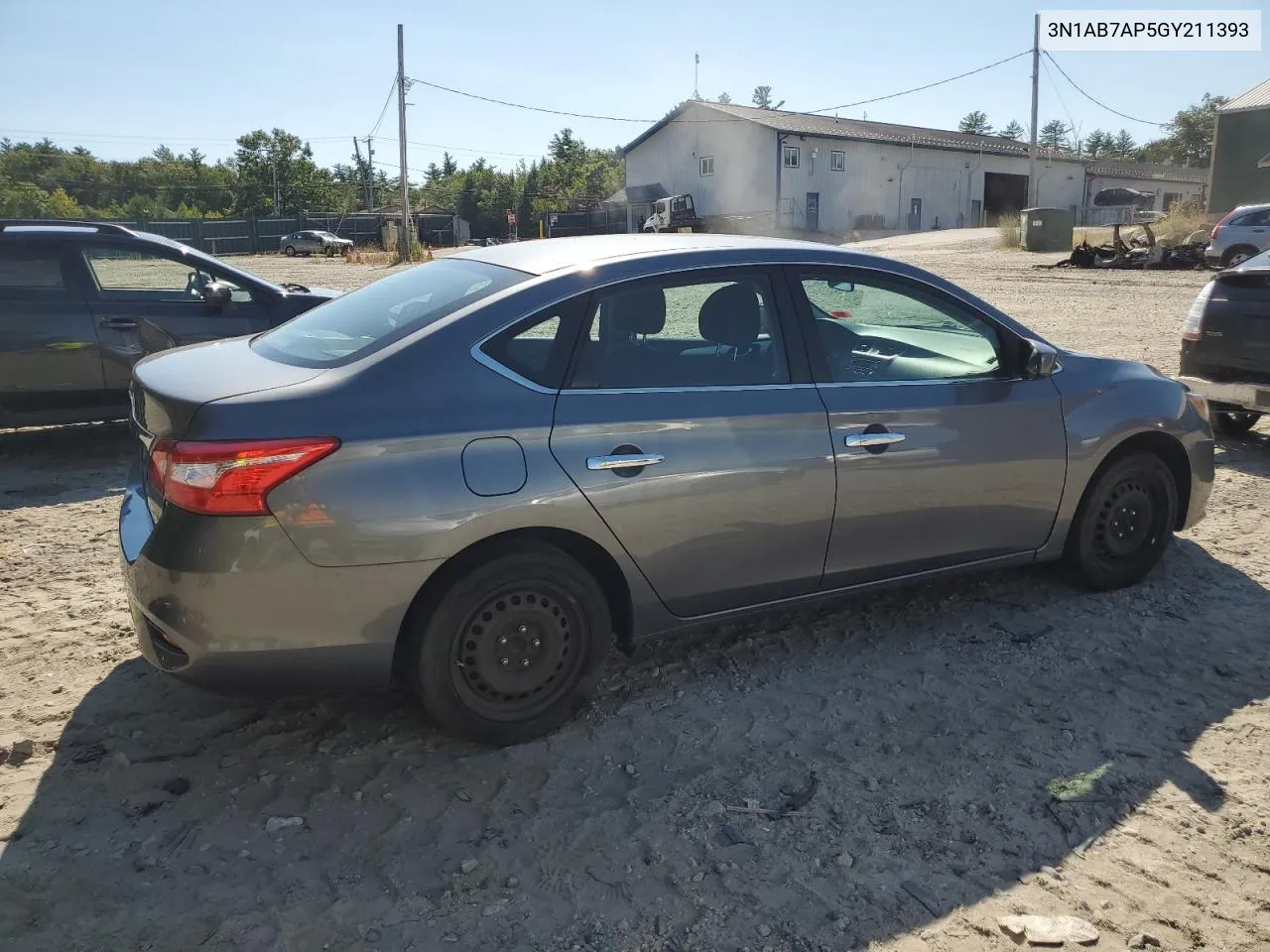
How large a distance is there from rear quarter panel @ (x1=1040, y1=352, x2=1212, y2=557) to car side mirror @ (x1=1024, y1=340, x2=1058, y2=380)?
16cm

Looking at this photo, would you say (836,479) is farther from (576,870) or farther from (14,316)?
(14,316)

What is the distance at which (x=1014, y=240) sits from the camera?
34.2 metres

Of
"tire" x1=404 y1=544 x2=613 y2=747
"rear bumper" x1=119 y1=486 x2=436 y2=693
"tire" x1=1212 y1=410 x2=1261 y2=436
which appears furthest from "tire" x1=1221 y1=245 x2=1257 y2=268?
"rear bumper" x1=119 y1=486 x2=436 y2=693

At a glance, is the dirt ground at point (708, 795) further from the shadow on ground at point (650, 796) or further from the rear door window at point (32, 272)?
the rear door window at point (32, 272)

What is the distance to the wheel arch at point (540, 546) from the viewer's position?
10.1ft

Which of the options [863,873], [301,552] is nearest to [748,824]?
[863,873]

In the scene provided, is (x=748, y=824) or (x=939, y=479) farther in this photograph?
(x=939, y=479)

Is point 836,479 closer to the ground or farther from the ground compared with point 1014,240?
closer to the ground

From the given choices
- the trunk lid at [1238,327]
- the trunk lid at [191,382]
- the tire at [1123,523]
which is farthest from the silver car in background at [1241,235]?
the trunk lid at [191,382]

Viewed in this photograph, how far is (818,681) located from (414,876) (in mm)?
1767

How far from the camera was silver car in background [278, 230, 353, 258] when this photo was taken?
49375 millimetres

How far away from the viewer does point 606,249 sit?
146 inches

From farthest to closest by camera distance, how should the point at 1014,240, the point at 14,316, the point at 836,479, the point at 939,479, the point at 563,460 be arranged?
the point at 1014,240 < the point at 14,316 < the point at 939,479 < the point at 836,479 < the point at 563,460

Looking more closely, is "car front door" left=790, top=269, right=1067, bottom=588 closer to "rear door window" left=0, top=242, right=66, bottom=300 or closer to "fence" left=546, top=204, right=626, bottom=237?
"rear door window" left=0, top=242, right=66, bottom=300
